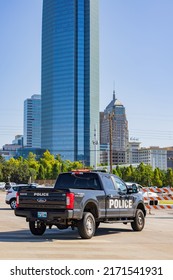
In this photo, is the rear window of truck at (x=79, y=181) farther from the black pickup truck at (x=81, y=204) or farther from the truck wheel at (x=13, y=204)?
the truck wheel at (x=13, y=204)

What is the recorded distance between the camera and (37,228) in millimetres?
15344

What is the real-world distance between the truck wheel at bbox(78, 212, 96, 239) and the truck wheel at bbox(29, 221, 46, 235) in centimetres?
170

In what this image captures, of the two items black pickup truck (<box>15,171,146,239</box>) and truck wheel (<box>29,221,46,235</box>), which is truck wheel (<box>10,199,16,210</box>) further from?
truck wheel (<box>29,221,46,235</box>)

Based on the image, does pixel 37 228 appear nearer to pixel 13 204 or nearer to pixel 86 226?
pixel 86 226

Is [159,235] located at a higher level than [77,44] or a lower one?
lower

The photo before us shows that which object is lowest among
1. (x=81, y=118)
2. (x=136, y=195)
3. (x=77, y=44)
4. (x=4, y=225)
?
(x=4, y=225)

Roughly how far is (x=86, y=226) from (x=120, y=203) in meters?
2.37

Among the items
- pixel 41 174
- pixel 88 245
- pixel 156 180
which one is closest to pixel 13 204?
pixel 88 245

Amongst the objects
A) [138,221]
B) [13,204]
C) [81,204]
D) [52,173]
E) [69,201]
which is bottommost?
[13,204]

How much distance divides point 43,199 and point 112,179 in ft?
10.8

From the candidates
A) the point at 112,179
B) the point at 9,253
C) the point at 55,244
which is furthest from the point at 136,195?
the point at 9,253

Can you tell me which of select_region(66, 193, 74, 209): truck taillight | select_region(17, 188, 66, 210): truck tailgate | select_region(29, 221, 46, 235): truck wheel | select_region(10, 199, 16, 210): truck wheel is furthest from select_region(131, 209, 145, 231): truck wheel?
select_region(10, 199, 16, 210): truck wheel

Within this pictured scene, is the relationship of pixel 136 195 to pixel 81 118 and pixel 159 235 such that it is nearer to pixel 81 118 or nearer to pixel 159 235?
pixel 159 235
